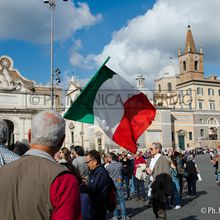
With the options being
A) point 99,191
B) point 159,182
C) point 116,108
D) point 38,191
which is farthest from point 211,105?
point 38,191

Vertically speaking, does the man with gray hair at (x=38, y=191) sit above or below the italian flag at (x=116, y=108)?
below

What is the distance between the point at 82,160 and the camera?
7.52 metres

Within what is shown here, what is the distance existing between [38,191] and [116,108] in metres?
5.31

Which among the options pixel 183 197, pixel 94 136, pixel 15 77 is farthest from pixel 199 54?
pixel 183 197

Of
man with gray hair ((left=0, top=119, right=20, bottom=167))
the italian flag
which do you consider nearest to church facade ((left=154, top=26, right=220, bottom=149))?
the italian flag

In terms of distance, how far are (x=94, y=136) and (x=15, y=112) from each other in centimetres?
1905

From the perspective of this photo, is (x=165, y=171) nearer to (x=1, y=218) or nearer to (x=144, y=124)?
(x=144, y=124)

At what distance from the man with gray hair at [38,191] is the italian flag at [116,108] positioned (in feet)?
14.6

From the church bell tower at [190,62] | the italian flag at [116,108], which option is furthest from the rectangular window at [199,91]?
the italian flag at [116,108]

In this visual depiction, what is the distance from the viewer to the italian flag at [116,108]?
7.01 m

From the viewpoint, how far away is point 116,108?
748cm

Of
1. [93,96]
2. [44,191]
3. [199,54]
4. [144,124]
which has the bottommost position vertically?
[44,191]

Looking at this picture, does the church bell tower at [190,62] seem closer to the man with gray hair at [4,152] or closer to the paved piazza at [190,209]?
the paved piazza at [190,209]

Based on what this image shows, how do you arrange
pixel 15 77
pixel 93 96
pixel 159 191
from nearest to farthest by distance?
pixel 93 96, pixel 159 191, pixel 15 77
